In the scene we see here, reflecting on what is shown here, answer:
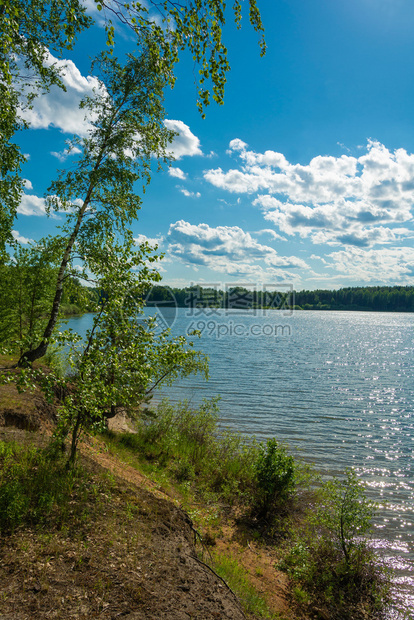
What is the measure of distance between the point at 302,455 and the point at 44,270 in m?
14.9

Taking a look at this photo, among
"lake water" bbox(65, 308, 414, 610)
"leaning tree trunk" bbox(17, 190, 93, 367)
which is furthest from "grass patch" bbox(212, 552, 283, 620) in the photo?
"leaning tree trunk" bbox(17, 190, 93, 367)

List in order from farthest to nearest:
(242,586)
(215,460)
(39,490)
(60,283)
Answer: (215,460) → (60,283) → (242,586) → (39,490)

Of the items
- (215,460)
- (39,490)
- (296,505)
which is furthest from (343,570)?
(39,490)

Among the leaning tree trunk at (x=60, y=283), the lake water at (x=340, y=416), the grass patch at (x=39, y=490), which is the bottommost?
the lake water at (x=340, y=416)

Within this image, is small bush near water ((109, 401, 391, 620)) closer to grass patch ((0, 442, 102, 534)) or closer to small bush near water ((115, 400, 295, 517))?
small bush near water ((115, 400, 295, 517))

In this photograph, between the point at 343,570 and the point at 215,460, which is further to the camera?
the point at 215,460

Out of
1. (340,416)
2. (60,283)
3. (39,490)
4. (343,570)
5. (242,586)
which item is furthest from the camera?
(340,416)

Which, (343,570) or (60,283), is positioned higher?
(60,283)

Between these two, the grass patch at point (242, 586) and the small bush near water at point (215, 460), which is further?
the small bush near water at point (215, 460)

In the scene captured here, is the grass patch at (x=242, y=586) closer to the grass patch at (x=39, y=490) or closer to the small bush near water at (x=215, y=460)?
the small bush near water at (x=215, y=460)

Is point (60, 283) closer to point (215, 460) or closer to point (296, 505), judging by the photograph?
point (215, 460)

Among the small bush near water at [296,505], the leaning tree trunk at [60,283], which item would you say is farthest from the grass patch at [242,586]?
the leaning tree trunk at [60,283]

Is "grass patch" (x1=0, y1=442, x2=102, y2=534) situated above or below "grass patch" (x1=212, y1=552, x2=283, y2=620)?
above

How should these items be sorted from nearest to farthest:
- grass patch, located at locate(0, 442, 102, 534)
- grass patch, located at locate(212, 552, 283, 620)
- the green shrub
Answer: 1. grass patch, located at locate(0, 442, 102, 534)
2. grass patch, located at locate(212, 552, 283, 620)
3. the green shrub
